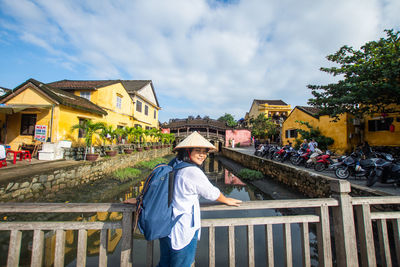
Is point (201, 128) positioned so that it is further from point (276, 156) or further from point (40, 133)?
point (40, 133)

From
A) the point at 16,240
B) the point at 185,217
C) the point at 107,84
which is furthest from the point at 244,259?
the point at 107,84

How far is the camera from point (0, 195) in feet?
13.2

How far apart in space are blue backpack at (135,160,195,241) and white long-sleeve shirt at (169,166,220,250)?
2.1 inches

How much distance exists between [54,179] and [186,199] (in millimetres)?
6476

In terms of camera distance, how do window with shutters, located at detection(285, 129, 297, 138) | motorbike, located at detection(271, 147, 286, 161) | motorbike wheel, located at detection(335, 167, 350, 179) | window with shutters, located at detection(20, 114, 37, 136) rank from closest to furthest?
1. motorbike wheel, located at detection(335, 167, 350, 179)
2. window with shutters, located at detection(20, 114, 37, 136)
3. motorbike, located at detection(271, 147, 286, 161)
4. window with shutters, located at detection(285, 129, 297, 138)

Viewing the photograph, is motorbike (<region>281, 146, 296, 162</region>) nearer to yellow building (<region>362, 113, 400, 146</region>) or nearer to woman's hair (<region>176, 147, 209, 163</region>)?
yellow building (<region>362, 113, 400, 146</region>)

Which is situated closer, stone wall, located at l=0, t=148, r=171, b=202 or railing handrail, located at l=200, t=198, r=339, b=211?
railing handrail, located at l=200, t=198, r=339, b=211

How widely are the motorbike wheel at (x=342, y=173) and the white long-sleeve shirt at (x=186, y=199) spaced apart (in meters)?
6.41

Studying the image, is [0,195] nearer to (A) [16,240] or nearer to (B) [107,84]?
(A) [16,240]

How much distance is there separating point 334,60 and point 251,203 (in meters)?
10.7

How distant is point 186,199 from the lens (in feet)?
4.43

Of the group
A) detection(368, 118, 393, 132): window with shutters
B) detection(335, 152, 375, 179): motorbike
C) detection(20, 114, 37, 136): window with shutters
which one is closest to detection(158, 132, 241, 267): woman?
detection(335, 152, 375, 179): motorbike

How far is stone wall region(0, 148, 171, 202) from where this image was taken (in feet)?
14.3

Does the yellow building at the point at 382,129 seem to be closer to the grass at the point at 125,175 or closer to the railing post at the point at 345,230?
the railing post at the point at 345,230
